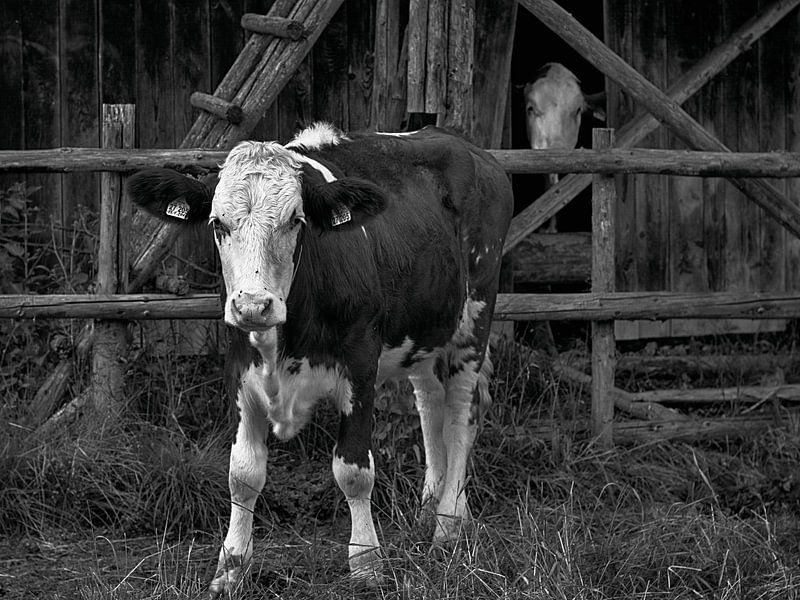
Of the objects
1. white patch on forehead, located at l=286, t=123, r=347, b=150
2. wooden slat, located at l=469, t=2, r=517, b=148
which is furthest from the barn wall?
white patch on forehead, located at l=286, t=123, r=347, b=150

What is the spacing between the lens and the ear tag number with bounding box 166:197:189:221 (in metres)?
5.19

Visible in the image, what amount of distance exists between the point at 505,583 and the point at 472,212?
250cm

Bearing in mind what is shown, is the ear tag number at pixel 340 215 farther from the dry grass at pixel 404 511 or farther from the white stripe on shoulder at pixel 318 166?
the dry grass at pixel 404 511

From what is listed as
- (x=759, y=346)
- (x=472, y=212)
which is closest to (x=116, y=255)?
(x=472, y=212)

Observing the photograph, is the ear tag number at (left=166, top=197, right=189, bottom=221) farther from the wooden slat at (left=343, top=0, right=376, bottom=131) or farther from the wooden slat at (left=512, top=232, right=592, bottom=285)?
the wooden slat at (left=512, top=232, right=592, bottom=285)

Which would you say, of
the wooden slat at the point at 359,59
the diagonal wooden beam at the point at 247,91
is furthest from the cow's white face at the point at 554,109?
the diagonal wooden beam at the point at 247,91

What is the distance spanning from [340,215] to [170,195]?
728 mm

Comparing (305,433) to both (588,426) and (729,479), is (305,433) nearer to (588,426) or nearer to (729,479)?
(588,426)

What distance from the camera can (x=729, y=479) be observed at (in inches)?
299

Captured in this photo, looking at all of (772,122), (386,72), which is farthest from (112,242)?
(772,122)

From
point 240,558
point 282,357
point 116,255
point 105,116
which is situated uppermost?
point 105,116

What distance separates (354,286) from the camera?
548cm

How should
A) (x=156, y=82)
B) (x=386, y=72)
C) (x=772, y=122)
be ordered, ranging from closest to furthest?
(x=386, y=72), (x=156, y=82), (x=772, y=122)

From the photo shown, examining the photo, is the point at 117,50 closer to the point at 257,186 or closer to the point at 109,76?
the point at 109,76
